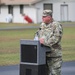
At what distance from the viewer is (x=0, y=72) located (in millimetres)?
14039

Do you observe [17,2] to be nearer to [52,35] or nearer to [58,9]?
[58,9]

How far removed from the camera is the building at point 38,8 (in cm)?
6041

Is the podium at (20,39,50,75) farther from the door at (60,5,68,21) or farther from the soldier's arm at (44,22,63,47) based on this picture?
the door at (60,5,68,21)

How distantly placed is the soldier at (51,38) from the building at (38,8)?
5140cm

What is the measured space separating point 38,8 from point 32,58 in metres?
52.4

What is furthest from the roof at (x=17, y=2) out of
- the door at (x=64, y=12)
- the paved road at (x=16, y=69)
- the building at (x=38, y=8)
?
the paved road at (x=16, y=69)

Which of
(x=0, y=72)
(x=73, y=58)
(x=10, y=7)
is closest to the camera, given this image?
(x=0, y=72)

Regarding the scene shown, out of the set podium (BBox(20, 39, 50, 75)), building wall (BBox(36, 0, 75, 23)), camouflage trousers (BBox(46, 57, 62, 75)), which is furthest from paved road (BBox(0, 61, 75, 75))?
building wall (BBox(36, 0, 75, 23))

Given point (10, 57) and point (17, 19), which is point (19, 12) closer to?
point (17, 19)

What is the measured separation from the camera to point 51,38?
838 cm

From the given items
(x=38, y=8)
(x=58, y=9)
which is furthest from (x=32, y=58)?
(x=58, y=9)

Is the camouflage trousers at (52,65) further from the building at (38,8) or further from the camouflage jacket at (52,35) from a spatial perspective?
the building at (38,8)

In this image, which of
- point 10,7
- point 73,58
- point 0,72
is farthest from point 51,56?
point 10,7

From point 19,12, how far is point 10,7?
2489 millimetres
